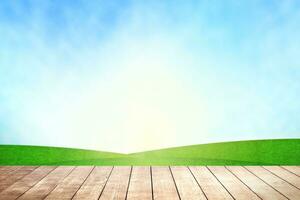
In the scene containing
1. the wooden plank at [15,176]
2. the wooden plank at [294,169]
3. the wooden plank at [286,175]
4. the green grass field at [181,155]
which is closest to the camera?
the wooden plank at [15,176]

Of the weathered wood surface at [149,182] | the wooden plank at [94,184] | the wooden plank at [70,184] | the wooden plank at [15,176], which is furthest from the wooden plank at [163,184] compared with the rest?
the wooden plank at [15,176]

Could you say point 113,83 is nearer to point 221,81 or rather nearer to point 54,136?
point 54,136

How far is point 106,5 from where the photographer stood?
4.58 m

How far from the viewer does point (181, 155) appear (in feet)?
15.2

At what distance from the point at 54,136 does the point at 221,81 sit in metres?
1.92

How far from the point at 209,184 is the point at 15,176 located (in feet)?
5.11

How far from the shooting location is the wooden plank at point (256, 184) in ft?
9.32

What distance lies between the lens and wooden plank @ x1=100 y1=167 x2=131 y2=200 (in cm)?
283

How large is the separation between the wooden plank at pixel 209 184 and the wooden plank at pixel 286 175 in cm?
56

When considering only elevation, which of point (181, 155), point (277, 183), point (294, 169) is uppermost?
point (181, 155)

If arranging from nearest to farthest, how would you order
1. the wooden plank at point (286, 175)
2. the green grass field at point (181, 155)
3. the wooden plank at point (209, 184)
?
1. the wooden plank at point (209, 184)
2. the wooden plank at point (286, 175)
3. the green grass field at point (181, 155)

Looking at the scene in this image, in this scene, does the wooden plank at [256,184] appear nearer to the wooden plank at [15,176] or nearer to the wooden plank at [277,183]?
the wooden plank at [277,183]

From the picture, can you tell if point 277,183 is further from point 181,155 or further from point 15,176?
point 15,176

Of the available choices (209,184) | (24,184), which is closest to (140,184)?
(209,184)
